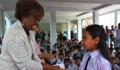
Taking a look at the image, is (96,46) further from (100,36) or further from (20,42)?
(20,42)

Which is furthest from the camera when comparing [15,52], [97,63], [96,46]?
[96,46]

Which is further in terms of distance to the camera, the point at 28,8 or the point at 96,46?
the point at 96,46

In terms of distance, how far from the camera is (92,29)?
1.22m

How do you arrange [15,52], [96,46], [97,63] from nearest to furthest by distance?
1. [15,52]
2. [97,63]
3. [96,46]

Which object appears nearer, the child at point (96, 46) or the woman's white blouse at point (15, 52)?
the woman's white blouse at point (15, 52)

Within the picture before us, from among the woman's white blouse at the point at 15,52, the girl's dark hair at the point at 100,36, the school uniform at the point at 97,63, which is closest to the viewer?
the woman's white blouse at the point at 15,52

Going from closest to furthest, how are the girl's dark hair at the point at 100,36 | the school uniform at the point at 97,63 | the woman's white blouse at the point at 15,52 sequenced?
the woman's white blouse at the point at 15,52
the school uniform at the point at 97,63
the girl's dark hair at the point at 100,36

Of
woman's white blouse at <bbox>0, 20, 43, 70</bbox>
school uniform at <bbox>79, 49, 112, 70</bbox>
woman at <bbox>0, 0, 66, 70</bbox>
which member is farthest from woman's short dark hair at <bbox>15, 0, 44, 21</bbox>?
school uniform at <bbox>79, 49, 112, 70</bbox>

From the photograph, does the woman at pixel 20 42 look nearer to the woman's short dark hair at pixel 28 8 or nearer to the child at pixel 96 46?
the woman's short dark hair at pixel 28 8

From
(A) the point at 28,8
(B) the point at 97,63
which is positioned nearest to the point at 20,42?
(A) the point at 28,8

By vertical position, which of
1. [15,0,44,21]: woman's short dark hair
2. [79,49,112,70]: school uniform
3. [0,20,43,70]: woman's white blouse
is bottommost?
[79,49,112,70]: school uniform

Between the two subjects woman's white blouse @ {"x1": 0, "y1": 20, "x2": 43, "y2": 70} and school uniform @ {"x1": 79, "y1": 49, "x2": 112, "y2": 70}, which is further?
school uniform @ {"x1": 79, "y1": 49, "x2": 112, "y2": 70}

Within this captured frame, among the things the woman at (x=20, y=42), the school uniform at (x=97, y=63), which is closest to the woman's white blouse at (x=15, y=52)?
A: the woman at (x=20, y=42)

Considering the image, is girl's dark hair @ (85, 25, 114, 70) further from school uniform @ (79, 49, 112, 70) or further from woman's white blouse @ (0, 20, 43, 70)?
woman's white blouse @ (0, 20, 43, 70)
